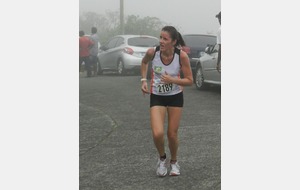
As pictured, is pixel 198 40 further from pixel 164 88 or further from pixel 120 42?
pixel 164 88

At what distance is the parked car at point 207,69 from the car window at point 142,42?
12.6 ft

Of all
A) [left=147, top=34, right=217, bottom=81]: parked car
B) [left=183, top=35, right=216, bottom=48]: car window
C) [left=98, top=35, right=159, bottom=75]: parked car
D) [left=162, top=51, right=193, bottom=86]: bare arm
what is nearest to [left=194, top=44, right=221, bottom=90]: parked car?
[left=147, top=34, right=217, bottom=81]: parked car

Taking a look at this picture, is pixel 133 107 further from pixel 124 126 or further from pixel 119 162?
pixel 119 162

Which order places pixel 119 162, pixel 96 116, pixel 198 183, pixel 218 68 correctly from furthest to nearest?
pixel 218 68 → pixel 96 116 → pixel 119 162 → pixel 198 183

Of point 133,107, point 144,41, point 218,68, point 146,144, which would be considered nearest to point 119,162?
point 146,144

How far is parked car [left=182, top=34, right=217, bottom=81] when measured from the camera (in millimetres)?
12359

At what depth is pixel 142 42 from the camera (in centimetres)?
1554

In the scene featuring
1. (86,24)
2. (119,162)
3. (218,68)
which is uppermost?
(86,24)

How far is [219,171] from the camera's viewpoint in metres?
4.98

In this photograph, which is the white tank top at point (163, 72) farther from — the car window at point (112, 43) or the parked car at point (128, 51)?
the car window at point (112, 43)

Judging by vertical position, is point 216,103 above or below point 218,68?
below

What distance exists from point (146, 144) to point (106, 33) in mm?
12251

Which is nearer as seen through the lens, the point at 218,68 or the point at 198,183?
the point at 198,183

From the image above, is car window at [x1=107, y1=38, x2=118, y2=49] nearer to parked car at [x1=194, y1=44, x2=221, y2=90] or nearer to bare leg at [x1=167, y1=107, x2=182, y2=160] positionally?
parked car at [x1=194, y1=44, x2=221, y2=90]
